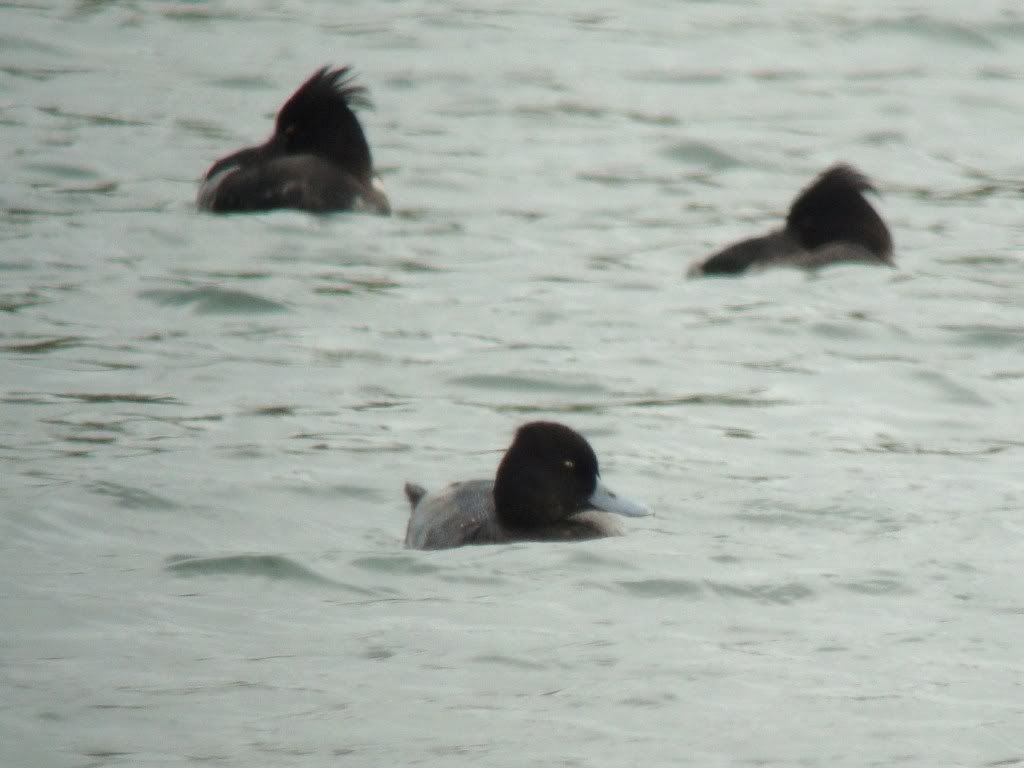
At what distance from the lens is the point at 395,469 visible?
365 inches

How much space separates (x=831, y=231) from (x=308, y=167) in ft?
10.3

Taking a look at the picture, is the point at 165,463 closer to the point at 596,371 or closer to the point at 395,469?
the point at 395,469

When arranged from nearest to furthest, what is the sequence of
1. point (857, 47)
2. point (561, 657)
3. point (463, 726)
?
point (463, 726), point (561, 657), point (857, 47)

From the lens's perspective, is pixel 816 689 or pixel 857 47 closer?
pixel 816 689

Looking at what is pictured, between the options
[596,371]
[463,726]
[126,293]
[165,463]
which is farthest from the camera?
[126,293]

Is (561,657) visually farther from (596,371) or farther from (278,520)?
(596,371)

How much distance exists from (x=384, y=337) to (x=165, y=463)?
7.72ft

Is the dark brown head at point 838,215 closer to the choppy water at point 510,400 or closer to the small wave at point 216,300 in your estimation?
the choppy water at point 510,400

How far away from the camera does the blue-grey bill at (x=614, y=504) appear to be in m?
8.28

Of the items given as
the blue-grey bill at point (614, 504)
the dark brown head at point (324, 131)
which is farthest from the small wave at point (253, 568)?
the dark brown head at point (324, 131)

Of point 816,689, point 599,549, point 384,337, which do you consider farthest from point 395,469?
point 816,689

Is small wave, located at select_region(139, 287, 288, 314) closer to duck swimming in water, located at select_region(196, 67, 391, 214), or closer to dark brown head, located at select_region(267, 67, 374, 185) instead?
duck swimming in water, located at select_region(196, 67, 391, 214)

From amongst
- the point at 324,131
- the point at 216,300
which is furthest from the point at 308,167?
the point at 216,300

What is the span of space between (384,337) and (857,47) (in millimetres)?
8681
